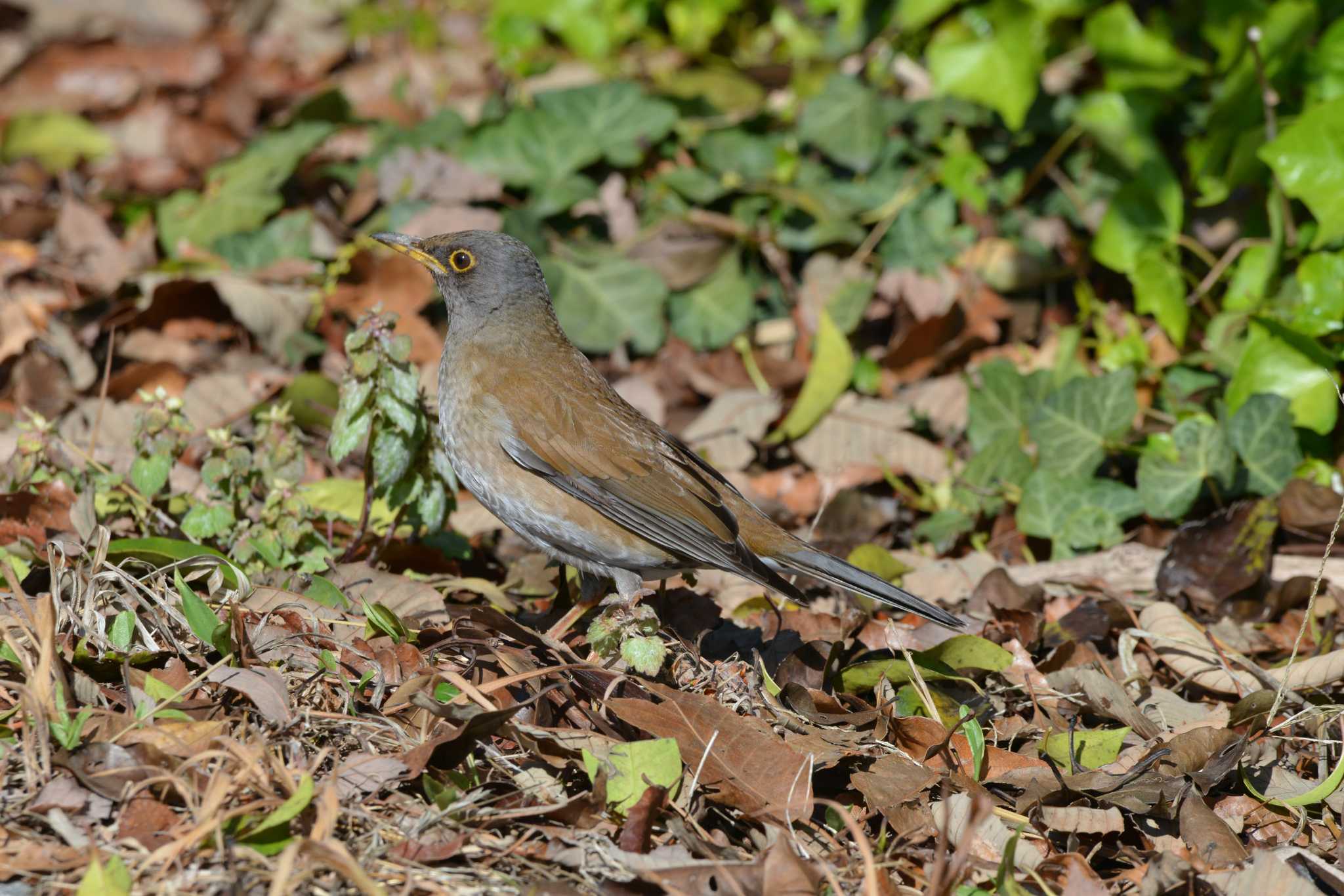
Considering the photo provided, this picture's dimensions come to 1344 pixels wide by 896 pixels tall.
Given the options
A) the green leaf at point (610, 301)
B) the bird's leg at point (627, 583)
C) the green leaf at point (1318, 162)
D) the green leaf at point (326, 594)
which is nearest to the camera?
the green leaf at point (326, 594)

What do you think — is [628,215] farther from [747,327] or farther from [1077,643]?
[1077,643]

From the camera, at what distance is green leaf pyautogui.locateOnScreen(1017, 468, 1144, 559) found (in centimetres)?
598

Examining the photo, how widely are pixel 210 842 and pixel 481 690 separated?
0.89 m

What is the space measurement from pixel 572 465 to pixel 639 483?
26 centimetres

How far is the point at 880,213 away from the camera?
7.71 m

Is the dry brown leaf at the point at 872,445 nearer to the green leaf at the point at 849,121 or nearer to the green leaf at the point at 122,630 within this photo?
the green leaf at the point at 849,121

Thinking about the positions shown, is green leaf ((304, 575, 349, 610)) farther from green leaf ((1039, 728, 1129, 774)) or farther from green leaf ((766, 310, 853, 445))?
green leaf ((766, 310, 853, 445))

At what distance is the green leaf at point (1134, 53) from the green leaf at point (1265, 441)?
2.08 metres

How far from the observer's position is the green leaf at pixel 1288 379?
596 cm

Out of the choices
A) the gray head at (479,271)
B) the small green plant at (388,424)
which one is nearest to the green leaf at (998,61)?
the gray head at (479,271)

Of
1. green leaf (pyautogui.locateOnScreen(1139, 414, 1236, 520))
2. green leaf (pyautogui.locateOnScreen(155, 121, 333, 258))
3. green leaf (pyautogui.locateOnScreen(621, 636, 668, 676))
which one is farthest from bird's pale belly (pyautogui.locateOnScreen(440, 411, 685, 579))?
green leaf (pyautogui.locateOnScreen(155, 121, 333, 258))

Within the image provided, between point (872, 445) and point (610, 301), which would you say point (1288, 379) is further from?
point (610, 301)

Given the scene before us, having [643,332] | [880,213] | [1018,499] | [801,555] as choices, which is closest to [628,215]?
[643,332]

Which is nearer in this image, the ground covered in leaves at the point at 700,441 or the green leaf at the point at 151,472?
the ground covered in leaves at the point at 700,441
